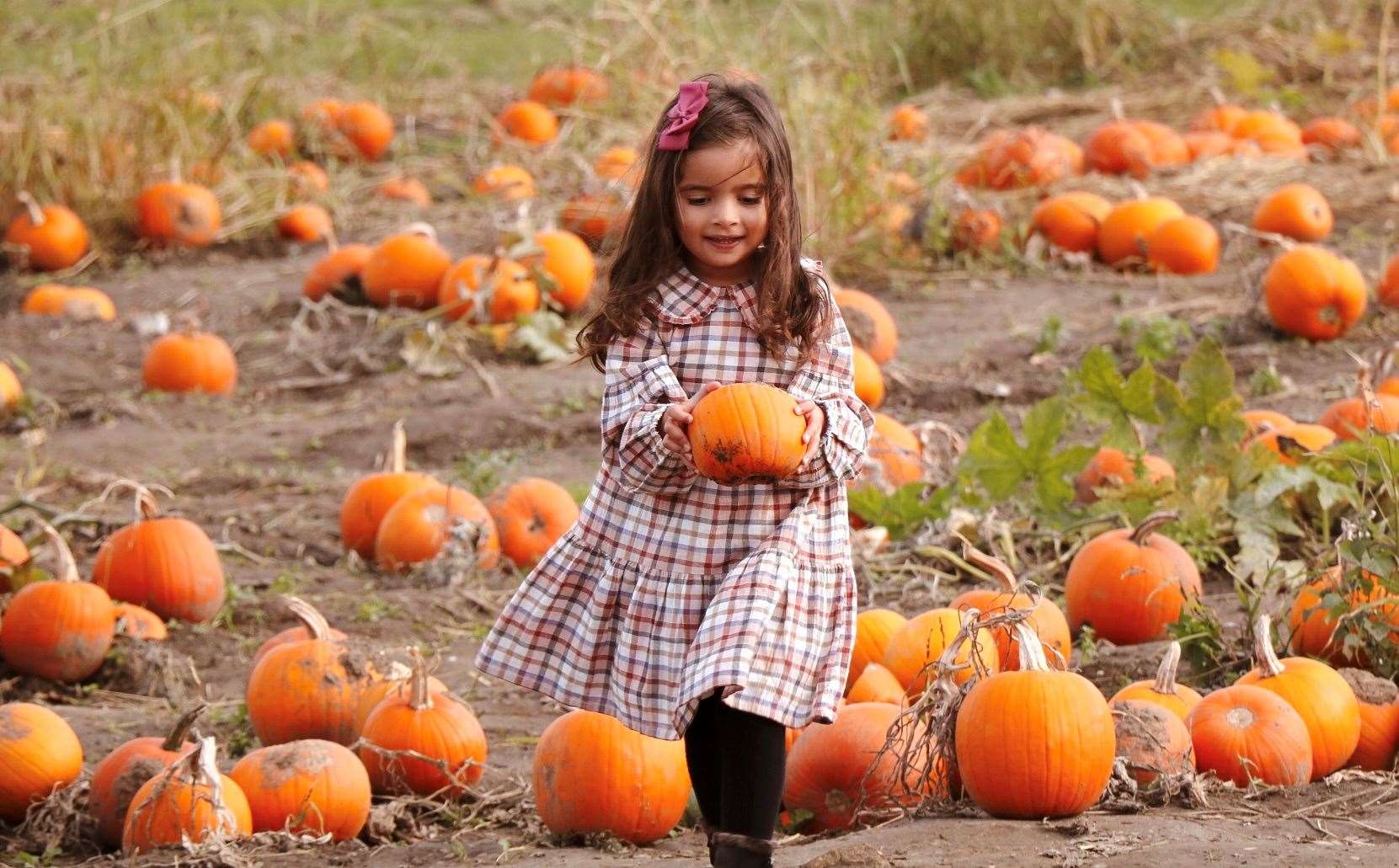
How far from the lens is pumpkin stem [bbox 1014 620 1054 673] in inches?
139

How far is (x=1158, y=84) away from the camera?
14.0m

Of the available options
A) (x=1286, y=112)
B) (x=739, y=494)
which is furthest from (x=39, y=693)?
(x=1286, y=112)

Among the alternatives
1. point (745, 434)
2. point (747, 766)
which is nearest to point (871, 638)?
point (747, 766)

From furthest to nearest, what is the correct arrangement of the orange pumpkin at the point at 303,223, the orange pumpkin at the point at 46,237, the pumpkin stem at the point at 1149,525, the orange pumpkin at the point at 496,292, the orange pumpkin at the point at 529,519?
the orange pumpkin at the point at 303,223
the orange pumpkin at the point at 46,237
the orange pumpkin at the point at 496,292
the orange pumpkin at the point at 529,519
the pumpkin stem at the point at 1149,525

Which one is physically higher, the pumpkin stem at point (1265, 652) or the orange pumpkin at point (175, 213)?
the orange pumpkin at point (175, 213)

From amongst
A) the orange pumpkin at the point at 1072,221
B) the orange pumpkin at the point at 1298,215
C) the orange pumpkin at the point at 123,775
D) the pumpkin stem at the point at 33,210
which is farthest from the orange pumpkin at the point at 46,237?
the orange pumpkin at the point at 123,775

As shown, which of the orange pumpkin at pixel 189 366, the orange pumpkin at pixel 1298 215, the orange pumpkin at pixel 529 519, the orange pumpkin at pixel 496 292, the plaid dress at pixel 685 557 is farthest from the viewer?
the orange pumpkin at pixel 1298 215

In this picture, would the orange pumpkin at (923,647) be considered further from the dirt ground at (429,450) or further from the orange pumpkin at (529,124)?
the orange pumpkin at (529,124)

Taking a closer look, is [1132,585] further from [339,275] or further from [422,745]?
[339,275]

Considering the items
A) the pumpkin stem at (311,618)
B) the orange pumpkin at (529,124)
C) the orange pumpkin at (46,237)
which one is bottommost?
the pumpkin stem at (311,618)

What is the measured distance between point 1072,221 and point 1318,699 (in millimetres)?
5791

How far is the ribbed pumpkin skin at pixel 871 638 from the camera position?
4.33 meters

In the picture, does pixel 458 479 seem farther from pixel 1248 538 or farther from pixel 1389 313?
pixel 1389 313

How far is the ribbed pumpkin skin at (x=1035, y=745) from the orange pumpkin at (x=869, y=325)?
391 centimetres
